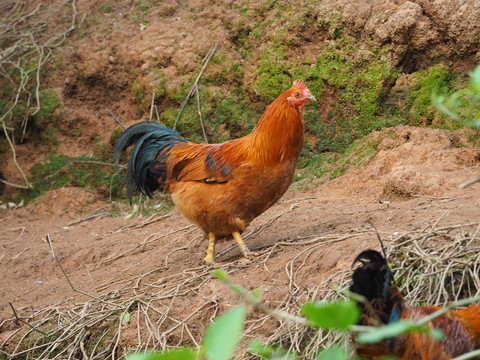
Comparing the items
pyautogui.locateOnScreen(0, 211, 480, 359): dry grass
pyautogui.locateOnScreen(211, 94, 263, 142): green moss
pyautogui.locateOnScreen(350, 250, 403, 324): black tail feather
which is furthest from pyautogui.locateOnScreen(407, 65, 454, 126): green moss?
pyautogui.locateOnScreen(350, 250, 403, 324): black tail feather

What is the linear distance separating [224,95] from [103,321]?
174 inches

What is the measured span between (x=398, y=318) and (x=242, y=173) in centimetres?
248

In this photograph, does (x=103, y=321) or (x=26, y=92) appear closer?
(x=103, y=321)

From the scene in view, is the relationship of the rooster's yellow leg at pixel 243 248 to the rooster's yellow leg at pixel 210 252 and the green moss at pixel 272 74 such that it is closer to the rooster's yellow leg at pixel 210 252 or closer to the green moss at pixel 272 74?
the rooster's yellow leg at pixel 210 252

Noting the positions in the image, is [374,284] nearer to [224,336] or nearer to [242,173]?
[224,336]

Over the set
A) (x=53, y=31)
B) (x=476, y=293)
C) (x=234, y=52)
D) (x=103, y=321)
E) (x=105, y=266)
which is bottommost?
(x=105, y=266)

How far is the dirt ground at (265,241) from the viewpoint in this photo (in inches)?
159

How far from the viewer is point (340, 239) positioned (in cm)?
430

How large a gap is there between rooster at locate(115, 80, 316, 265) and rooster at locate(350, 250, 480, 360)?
2.27 metres

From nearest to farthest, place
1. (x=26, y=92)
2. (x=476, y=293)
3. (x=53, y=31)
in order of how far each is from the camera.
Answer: (x=476, y=293)
(x=26, y=92)
(x=53, y=31)

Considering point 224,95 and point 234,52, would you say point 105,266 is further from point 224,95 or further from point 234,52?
point 234,52

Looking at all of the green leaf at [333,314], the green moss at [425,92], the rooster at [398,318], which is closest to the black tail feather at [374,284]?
the rooster at [398,318]

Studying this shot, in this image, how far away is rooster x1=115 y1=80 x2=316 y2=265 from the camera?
4664mm

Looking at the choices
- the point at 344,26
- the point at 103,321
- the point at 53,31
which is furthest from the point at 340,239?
the point at 53,31
